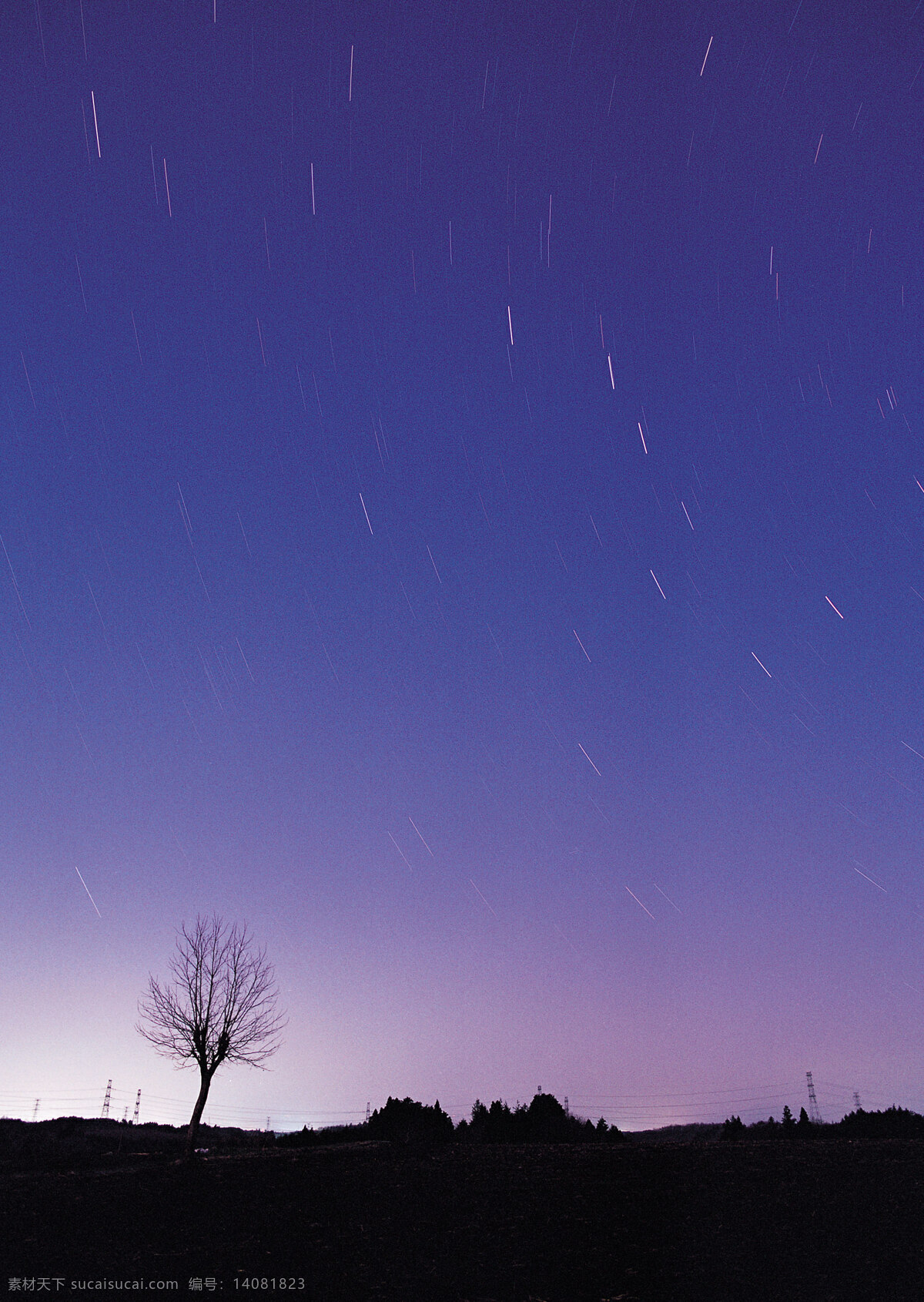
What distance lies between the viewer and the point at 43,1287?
12227 millimetres

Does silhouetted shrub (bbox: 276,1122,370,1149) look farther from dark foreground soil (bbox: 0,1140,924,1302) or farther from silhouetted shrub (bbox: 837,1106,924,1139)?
silhouetted shrub (bbox: 837,1106,924,1139)

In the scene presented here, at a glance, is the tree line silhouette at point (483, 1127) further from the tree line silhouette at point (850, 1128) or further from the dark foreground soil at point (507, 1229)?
the dark foreground soil at point (507, 1229)

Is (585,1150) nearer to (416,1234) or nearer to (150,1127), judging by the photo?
(416,1234)

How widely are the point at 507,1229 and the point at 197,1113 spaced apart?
14.8 meters

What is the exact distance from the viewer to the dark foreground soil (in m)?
11.1

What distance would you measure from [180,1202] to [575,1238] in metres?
8.76

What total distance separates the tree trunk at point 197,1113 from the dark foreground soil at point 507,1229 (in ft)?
A: 10.9

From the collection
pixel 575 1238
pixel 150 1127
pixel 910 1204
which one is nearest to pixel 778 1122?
pixel 910 1204

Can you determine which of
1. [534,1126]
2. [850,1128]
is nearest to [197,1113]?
[534,1126]

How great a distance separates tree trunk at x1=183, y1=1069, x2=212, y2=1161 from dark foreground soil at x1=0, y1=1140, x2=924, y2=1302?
3.31 m

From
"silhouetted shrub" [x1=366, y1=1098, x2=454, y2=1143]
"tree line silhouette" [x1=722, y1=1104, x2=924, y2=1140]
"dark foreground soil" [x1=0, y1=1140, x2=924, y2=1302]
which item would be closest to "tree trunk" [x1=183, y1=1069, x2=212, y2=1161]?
"dark foreground soil" [x1=0, y1=1140, x2=924, y2=1302]

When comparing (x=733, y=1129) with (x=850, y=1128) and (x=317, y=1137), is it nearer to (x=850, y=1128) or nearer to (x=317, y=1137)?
(x=850, y=1128)

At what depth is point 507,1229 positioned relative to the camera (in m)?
13.8

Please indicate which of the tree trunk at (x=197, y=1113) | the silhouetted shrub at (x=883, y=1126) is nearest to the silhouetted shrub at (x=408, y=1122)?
the tree trunk at (x=197, y=1113)
